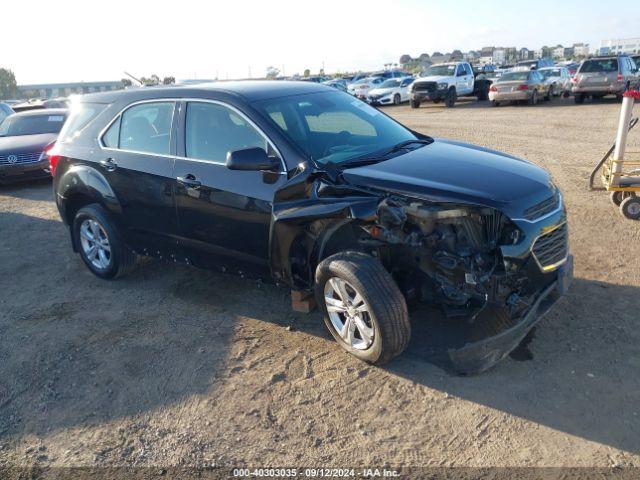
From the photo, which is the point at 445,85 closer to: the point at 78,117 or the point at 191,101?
the point at 78,117

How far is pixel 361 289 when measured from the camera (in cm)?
358

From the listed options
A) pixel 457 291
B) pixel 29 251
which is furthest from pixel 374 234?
pixel 29 251

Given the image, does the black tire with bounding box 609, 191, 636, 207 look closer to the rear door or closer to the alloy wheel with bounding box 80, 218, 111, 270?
the rear door

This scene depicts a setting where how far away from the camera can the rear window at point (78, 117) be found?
5.46 m

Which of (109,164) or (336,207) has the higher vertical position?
(109,164)

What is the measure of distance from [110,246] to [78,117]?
1445mm

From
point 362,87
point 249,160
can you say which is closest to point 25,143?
point 249,160

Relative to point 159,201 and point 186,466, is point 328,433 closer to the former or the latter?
point 186,466

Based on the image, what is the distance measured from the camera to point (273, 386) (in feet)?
12.1

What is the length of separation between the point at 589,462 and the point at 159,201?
12.3ft

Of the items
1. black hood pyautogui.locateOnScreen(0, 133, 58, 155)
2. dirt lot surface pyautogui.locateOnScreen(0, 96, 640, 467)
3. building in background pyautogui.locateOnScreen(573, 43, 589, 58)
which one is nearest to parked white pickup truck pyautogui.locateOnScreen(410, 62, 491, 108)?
black hood pyautogui.locateOnScreen(0, 133, 58, 155)

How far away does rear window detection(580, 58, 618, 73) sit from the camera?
20644 mm

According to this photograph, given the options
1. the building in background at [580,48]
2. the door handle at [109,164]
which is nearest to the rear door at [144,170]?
the door handle at [109,164]

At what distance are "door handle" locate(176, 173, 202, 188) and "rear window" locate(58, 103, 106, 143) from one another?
A: 1541mm
